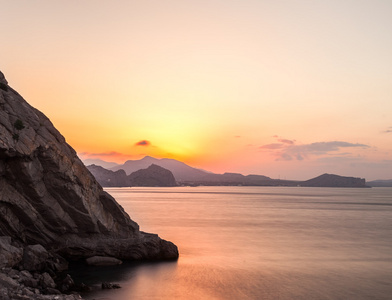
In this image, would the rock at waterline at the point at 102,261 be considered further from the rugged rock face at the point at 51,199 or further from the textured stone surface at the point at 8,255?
the textured stone surface at the point at 8,255

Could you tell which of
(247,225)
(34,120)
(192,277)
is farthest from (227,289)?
(247,225)

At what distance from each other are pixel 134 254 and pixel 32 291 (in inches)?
537

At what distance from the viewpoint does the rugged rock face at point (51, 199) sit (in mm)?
30297

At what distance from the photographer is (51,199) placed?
108ft

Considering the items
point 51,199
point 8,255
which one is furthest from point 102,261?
point 8,255

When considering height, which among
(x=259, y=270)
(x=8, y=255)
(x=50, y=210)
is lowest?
(x=259, y=270)

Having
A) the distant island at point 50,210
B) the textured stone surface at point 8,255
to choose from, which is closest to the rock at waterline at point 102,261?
the distant island at point 50,210

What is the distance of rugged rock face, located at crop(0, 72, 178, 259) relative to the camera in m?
30.3

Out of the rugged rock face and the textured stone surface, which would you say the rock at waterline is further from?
the textured stone surface

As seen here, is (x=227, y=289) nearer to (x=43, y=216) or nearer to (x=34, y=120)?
(x=43, y=216)

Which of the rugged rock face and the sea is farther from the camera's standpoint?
the rugged rock face

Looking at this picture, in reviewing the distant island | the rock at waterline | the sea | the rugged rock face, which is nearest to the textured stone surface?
the distant island

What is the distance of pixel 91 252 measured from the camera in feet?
110

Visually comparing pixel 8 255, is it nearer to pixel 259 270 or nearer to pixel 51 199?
pixel 51 199
